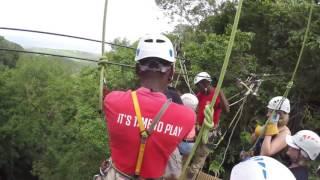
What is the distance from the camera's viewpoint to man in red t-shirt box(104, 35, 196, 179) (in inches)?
102

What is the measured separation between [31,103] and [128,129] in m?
34.4

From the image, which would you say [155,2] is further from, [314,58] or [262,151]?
[262,151]

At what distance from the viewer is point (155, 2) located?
1975cm

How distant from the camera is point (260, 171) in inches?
81.7

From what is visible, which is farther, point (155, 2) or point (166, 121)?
point (155, 2)

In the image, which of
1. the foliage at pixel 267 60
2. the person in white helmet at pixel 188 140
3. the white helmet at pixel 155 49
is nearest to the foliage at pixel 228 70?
the foliage at pixel 267 60

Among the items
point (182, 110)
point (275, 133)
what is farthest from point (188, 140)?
point (182, 110)

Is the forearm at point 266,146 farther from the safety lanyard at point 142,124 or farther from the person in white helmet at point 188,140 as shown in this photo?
the safety lanyard at point 142,124

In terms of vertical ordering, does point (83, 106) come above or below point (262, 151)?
below

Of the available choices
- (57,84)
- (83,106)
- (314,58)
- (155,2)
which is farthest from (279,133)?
(57,84)

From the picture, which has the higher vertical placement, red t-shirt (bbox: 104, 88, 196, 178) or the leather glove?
red t-shirt (bbox: 104, 88, 196, 178)

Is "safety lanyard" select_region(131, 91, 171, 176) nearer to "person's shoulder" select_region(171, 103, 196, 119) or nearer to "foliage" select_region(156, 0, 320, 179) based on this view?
"person's shoulder" select_region(171, 103, 196, 119)

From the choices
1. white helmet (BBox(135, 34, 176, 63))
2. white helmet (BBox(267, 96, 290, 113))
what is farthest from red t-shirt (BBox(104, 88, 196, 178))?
white helmet (BBox(267, 96, 290, 113))

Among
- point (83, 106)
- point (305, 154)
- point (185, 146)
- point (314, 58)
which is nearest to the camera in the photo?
point (305, 154)
